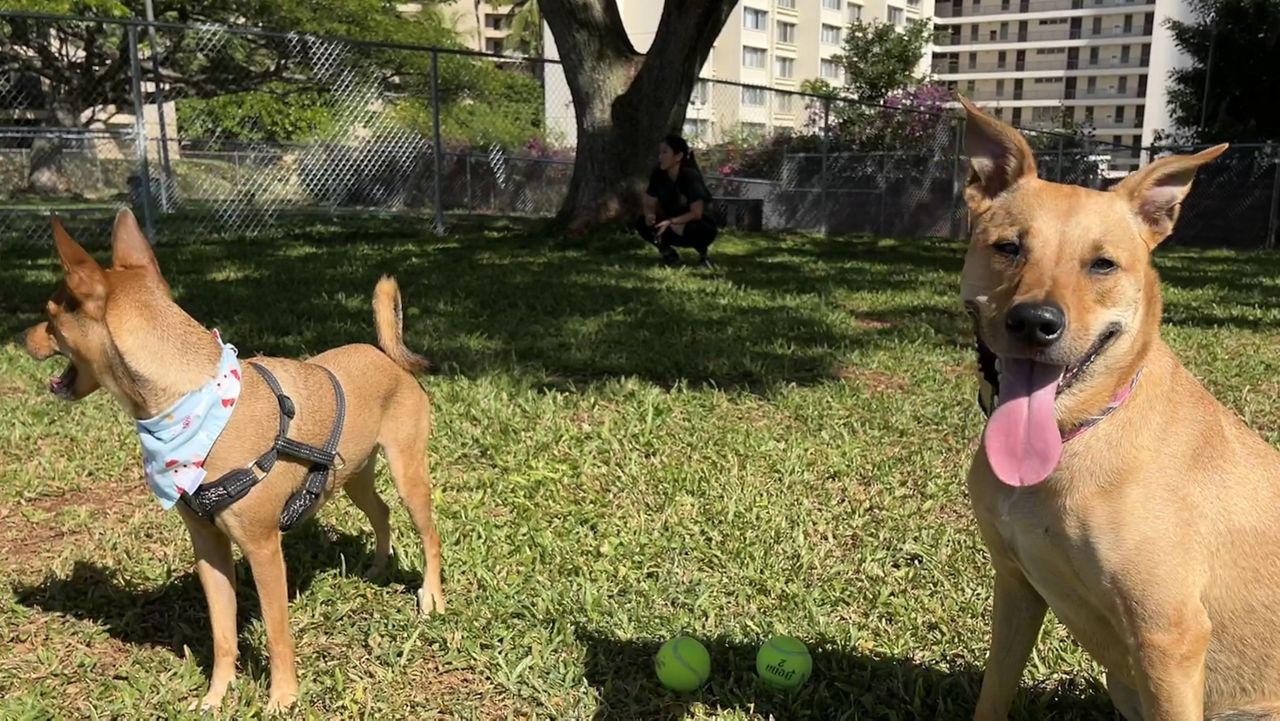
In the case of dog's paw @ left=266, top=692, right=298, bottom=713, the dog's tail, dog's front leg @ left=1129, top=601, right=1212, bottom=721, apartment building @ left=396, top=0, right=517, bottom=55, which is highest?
apartment building @ left=396, top=0, right=517, bottom=55

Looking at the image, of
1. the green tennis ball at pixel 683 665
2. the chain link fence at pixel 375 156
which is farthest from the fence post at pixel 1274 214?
the green tennis ball at pixel 683 665

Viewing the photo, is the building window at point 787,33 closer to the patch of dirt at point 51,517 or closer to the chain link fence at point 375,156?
the chain link fence at point 375,156

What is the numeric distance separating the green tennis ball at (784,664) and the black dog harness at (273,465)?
1532 mm

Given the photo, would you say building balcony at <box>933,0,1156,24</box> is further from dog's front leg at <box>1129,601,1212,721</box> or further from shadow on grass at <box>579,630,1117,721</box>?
dog's front leg at <box>1129,601,1212,721</box>

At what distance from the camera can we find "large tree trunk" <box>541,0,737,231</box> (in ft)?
44.4

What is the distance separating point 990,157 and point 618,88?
39.1ft

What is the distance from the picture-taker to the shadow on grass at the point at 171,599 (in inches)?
129

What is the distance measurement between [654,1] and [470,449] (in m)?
57.5

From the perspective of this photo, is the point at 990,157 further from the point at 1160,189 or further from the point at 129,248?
the point at 129,248

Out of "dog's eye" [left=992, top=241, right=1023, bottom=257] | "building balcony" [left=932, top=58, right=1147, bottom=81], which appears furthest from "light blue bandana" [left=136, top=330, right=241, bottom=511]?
"building balcony" [left=932, top=58, right=1147, bottom=81]

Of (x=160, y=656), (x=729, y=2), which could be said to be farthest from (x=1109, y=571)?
(x=729, y=2)

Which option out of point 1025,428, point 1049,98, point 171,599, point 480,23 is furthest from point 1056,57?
point 171,599

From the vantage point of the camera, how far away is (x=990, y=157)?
2580 mm

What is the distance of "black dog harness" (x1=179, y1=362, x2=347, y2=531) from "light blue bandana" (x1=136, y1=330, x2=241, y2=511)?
0.05 m
